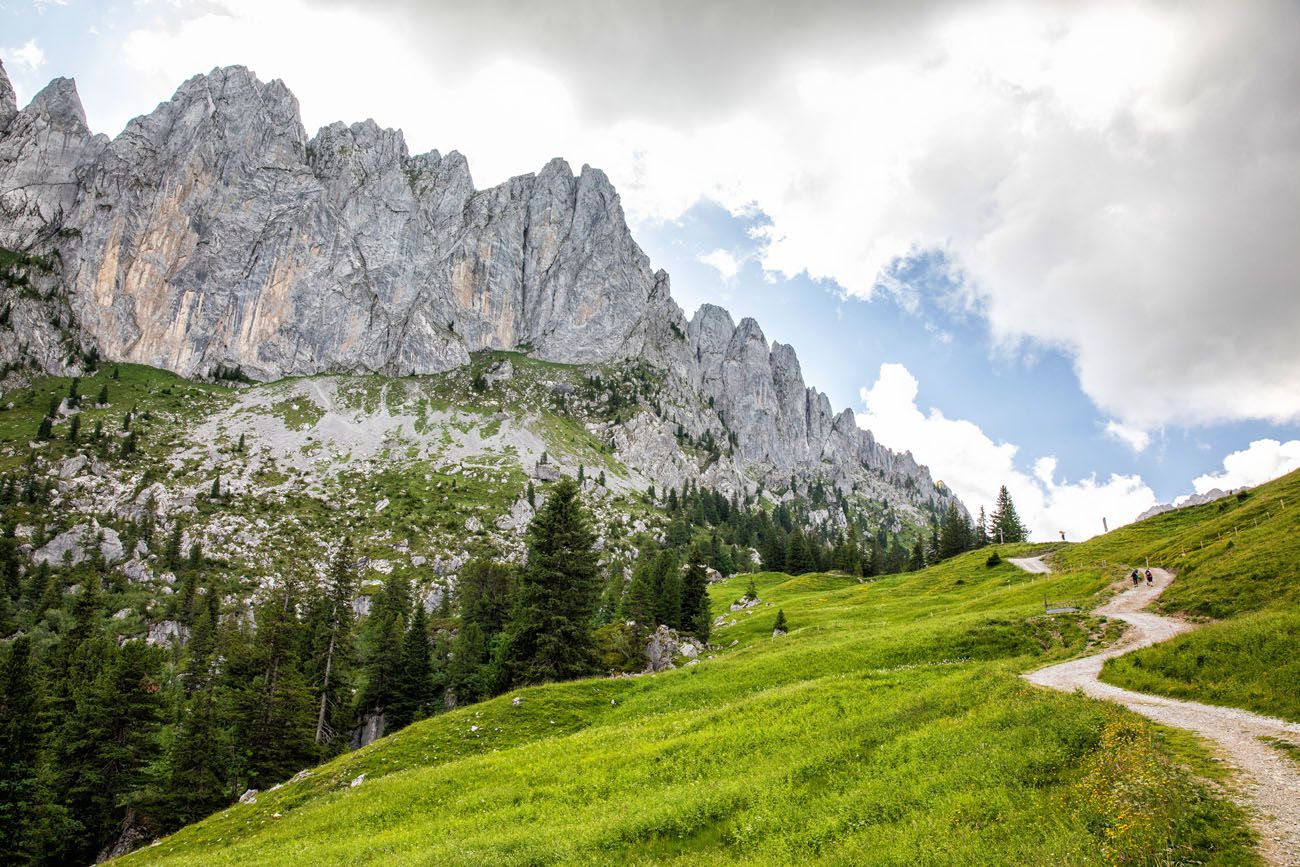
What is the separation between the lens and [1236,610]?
30.6 metres

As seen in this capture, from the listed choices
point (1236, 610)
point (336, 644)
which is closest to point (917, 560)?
point (1236, 610)

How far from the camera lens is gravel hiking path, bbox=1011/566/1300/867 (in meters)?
9.77

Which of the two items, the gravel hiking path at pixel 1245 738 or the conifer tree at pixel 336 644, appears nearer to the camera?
the gravel hiking path at pixel 1245 738

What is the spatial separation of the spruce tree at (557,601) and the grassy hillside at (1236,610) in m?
32.7

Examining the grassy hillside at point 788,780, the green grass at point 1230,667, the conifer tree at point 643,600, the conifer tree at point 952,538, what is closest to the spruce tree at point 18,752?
the grassy hillside at point 788,780

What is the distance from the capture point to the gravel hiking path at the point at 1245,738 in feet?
32.1

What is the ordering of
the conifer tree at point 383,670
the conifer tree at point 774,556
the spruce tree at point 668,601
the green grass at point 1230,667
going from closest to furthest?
the green grass at point 1230,667 < the spruce tree at point 668,601 < the conifer tree at point 383,670 < the conifer tree at point 774,556

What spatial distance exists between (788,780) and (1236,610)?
30.1 metres

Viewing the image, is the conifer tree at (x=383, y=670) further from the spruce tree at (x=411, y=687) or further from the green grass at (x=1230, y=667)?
the green grass at (x=1230, y=667)

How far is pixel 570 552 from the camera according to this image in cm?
4631

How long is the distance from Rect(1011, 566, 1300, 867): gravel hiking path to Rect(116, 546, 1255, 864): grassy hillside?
0.57 metres

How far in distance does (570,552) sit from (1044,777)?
120ft

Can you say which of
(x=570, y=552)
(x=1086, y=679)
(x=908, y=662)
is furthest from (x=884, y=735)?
(x=570, y=552)

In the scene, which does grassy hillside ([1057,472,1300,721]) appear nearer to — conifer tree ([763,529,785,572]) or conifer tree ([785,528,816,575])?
conifer tree ([785,528,816,575])
